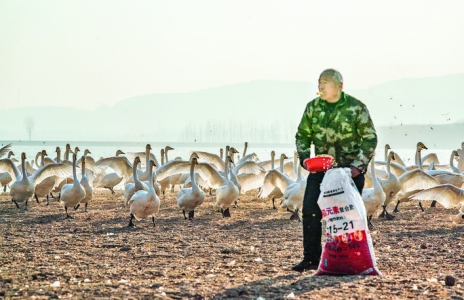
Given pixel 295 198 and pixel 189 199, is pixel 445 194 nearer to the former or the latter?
pixel 295 198

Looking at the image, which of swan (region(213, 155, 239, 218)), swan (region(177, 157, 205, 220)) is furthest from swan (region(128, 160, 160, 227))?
swan (region(213, 155, 239, 218))

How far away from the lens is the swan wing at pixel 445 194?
40.3 feet

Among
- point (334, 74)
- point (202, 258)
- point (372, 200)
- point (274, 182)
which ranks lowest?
point (202, 258)

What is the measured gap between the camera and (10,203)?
55.6ft

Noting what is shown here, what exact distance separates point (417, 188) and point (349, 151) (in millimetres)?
8253

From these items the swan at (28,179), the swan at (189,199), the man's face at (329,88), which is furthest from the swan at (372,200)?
the swan at (28,179)

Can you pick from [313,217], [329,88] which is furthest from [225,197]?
[329,88]

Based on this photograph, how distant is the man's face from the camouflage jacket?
0.08 m

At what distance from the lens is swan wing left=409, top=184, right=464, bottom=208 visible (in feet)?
40.3

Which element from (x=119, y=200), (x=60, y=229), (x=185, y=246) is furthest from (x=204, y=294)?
(x=119, y=200)

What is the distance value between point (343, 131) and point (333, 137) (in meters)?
0.12

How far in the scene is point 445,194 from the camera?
1239 centimetres

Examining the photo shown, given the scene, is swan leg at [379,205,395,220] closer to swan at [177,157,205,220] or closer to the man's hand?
swan at [177,157,205,220]

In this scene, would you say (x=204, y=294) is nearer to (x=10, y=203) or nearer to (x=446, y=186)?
(x=446, y=186)
